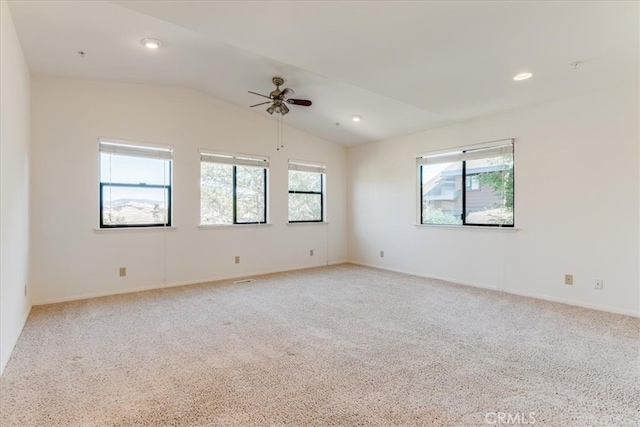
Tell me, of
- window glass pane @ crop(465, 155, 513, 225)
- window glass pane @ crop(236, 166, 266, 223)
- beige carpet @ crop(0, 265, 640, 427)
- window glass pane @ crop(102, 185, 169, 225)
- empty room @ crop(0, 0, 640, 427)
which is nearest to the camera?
beige carpet @ crop(0, 265, 640, 427)

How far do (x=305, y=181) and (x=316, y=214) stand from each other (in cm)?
71

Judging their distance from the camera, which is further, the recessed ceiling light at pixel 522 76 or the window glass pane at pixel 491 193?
the window glass pane at pixel 491 193

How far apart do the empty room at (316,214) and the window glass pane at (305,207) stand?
0.05 m

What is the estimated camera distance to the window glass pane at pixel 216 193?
5.39 m

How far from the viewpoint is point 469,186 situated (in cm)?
522

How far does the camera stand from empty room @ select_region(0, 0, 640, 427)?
2.25 m

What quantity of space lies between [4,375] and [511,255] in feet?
17.5

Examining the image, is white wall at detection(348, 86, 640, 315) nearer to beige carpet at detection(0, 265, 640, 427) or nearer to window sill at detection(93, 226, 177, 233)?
beige carpet at detection(0, 265, 640, 427)

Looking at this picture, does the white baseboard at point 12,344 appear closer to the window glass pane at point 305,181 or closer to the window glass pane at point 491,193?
the window glass pane at point 305,181

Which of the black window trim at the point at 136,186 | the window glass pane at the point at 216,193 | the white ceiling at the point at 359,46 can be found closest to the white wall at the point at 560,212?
the white ceiling at the point at 359,46

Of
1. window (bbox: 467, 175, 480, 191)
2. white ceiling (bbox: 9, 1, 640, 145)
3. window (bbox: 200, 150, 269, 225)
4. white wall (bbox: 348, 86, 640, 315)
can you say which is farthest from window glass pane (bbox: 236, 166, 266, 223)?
window (bbox: 467, 175, 480, 191)

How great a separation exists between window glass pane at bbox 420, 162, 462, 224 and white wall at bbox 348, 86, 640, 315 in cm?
19

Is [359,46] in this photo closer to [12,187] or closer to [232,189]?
[12,187]

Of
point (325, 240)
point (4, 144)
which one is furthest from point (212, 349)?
point (325, 240)
